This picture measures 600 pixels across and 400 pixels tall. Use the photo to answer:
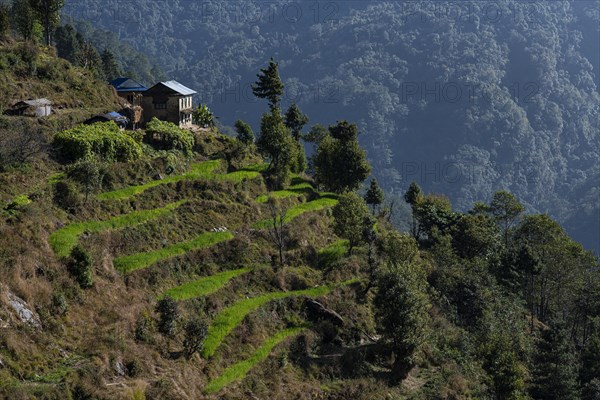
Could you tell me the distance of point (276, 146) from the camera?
177ft

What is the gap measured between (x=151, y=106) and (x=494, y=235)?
39.1 metres

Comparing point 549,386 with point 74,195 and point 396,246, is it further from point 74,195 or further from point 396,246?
point 74,195

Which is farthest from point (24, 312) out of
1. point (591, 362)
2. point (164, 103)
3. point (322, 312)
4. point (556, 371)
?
point (591, 362)

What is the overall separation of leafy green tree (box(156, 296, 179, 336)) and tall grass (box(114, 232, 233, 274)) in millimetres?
4280

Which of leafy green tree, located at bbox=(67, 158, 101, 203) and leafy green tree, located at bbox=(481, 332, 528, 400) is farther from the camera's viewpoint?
leafy green tree, located at bbox=(481, 332, 528, 400)

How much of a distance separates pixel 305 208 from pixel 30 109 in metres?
22.7

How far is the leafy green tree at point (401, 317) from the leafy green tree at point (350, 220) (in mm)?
8989

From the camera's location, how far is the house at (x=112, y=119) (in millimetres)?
48031

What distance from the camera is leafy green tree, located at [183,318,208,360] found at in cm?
2880

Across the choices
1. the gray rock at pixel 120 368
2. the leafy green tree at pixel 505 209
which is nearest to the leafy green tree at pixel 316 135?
the leafy green tree at pixel 505 209

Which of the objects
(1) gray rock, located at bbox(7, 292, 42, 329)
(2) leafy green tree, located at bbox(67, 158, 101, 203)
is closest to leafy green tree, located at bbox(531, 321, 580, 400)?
(2) leafy green tree, located at bbox(67, 158, 101, 203)

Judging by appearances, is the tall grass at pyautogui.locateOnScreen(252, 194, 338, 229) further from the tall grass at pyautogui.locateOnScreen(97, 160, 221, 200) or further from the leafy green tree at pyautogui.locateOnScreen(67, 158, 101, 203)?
the leafy green tree at pyautogui.locateOnScreen(67, 158, 101, 203)

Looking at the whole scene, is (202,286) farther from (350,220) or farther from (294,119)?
(294,119)

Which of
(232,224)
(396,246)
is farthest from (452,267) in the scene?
(232,224)
